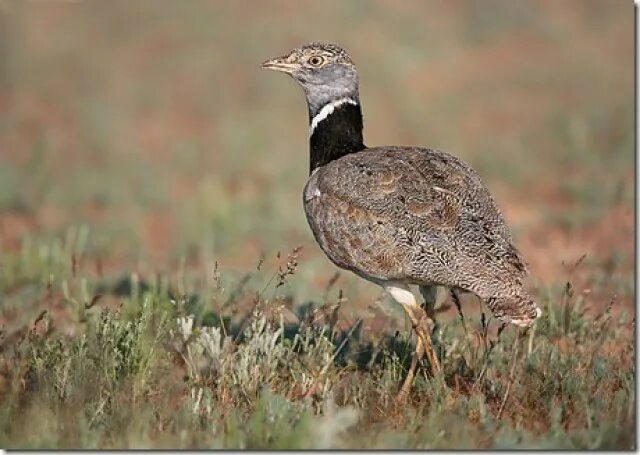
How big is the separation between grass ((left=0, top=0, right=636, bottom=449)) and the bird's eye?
1191 millimetres

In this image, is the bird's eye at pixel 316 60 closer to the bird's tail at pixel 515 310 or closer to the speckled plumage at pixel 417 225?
the speckled plumage at pixel 417 225

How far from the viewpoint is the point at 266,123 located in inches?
598

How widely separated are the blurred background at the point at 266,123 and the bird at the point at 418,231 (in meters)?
2.15

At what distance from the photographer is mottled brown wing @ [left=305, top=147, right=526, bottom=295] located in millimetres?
5277

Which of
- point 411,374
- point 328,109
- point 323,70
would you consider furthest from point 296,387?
point 323,70

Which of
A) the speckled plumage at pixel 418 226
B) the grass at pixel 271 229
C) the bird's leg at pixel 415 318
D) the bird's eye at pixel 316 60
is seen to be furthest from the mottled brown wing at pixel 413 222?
the bird's eye at pixel 316 60

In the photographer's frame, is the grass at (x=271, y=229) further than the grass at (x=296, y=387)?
Yes

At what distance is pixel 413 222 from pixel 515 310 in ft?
2.15

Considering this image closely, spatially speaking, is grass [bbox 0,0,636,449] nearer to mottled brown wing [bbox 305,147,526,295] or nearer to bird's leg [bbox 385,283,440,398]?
bird's leg [bbox 385,283,440,398]

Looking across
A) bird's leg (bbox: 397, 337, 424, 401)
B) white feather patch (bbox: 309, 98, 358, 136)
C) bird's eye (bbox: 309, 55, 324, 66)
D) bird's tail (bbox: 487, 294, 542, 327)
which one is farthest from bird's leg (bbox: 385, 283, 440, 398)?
bird's eye (bbox: 309, 55, 324, 66)

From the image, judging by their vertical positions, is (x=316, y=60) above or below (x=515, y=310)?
above

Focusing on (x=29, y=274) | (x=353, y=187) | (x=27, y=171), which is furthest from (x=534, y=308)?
(x=27, y=171)

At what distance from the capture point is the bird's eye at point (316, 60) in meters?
6.28

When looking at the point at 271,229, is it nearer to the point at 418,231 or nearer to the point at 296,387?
the point at 296,387
